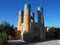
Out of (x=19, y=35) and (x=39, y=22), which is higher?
(x=39, y=22)

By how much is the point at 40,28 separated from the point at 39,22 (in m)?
1.80

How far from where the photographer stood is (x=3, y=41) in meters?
21.0

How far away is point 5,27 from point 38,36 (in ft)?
37.2

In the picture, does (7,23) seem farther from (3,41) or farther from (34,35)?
(3,41)

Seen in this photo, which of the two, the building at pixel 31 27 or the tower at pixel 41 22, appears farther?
the tower at pixel 41 22

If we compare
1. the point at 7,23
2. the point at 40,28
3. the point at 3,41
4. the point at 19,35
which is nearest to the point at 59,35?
the point at 40,28

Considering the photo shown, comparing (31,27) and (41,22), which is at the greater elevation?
(41,22)

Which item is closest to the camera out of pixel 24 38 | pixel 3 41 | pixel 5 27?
pixel 3 41

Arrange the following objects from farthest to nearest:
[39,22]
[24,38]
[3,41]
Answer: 1. [39,22]
2. [24,38]
3. [3,41]

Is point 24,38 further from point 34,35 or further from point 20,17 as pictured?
point 20,17

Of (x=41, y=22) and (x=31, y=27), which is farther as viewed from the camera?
(x=41, y=22)

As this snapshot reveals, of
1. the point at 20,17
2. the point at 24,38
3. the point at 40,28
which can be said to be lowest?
the point at 24,38

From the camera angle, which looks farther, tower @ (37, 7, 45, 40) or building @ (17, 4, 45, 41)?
tower @ (37, 7, 45, 40)

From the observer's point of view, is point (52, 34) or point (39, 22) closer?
point (39, 22)
